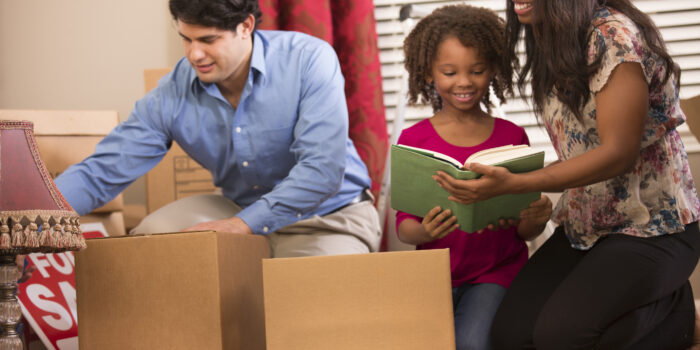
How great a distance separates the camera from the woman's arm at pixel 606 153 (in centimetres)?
109

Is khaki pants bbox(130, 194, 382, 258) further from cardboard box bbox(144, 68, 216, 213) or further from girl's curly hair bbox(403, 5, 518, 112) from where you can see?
girl's curly hair bbox(403, 5, 518, 112)

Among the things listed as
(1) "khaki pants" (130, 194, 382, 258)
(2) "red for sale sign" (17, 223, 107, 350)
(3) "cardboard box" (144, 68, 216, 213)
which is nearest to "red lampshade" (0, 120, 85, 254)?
(2) "red for sale sign" (17, 223, 107, 350)

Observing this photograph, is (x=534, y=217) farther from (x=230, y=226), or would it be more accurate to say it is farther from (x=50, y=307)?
(x=50, y=307)

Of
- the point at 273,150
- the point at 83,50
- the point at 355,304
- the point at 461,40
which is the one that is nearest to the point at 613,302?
the point at 355,304

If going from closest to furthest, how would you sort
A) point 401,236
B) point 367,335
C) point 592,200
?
point 367,335 < point 592,200 < point 401,236

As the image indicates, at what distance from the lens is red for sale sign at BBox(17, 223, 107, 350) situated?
1.45 metres

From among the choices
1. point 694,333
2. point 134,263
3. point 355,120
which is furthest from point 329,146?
point 694,333

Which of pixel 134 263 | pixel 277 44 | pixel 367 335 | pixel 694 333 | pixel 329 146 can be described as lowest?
pixel 694 333

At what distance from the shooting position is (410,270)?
1055 millimetres

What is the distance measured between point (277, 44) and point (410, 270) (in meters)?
0.84

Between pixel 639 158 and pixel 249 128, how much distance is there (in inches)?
34.8

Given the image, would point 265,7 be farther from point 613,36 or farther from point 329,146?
point 613,36

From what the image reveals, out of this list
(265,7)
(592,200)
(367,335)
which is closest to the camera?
(367,335)

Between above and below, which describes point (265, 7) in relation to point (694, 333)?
above
